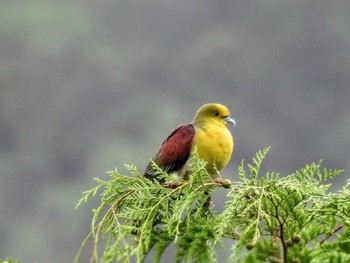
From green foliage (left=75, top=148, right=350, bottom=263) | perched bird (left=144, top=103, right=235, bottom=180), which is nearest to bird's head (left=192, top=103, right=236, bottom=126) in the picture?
perched bird (left=144, top=103, right=235, bottom=180)

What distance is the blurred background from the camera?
73.1 m

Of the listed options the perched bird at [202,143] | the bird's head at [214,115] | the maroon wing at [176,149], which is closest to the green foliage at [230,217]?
the perched bird at [202,143]

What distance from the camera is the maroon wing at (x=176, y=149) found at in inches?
110

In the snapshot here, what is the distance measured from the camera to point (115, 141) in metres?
74.5

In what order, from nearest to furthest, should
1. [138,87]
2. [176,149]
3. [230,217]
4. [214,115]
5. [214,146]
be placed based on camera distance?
[230,217]
[214,146]
[176,149]
[214,115]
[138,87]

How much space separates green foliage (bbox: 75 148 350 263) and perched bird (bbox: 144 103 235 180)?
2.34ft

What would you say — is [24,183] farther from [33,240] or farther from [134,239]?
[134,239]

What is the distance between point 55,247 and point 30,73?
3113 cm

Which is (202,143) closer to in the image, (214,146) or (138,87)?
(214,146)

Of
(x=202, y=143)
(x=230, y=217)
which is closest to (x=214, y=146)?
(x=202, y=143)

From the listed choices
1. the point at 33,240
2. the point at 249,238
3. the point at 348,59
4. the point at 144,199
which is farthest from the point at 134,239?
the point at 348,59

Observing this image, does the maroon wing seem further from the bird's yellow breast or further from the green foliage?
the green foliage

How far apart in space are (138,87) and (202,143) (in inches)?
3421

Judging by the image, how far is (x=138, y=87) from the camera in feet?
293
